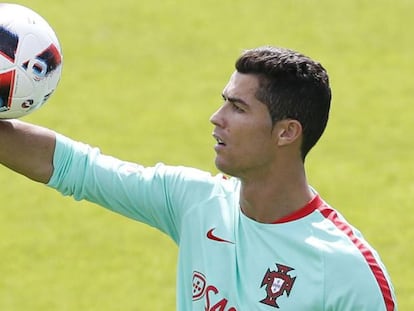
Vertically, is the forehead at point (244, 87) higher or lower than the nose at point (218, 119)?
higher

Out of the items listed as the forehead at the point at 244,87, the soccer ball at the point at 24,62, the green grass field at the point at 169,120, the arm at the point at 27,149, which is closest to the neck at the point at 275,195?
the forehead at the point at 244,87

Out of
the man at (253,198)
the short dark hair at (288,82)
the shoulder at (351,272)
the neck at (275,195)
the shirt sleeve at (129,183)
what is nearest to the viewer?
the shoulder at (351,272)

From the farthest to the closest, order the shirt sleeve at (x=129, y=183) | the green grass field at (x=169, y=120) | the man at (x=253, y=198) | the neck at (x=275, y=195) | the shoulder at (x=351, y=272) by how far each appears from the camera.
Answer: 1. the green grass field at (x=169, y=120)
2. the shirt sleeve at (x=129, y=183)
3. the neck at (x=275, y=195)
4. the man at (x=253, y=198)
5. the shoulder at (x=351, y=272)

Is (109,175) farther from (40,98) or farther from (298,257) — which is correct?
(298,257)

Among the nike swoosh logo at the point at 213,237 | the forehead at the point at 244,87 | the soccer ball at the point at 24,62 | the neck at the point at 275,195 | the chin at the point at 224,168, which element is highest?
the forehead at the point at 244,87

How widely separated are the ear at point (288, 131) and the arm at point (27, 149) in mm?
1000

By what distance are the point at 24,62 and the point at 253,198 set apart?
114 cm

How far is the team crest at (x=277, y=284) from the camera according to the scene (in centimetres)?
564

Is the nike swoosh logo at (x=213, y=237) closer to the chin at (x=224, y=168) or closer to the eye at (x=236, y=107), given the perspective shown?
the chin at (x=224, y=168)

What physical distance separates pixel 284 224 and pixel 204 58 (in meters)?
9.07

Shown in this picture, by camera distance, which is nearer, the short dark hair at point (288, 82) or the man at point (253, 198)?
the man at point (253, 198)

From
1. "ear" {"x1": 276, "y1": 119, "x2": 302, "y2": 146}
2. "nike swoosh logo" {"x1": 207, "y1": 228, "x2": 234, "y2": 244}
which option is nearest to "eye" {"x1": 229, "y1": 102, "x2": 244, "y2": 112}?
"ear" {"x1": 276, "y1": 119, "x2": 302, "y2": 146}

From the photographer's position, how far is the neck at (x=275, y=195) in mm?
5848

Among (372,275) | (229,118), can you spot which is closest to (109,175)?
(229,118)
